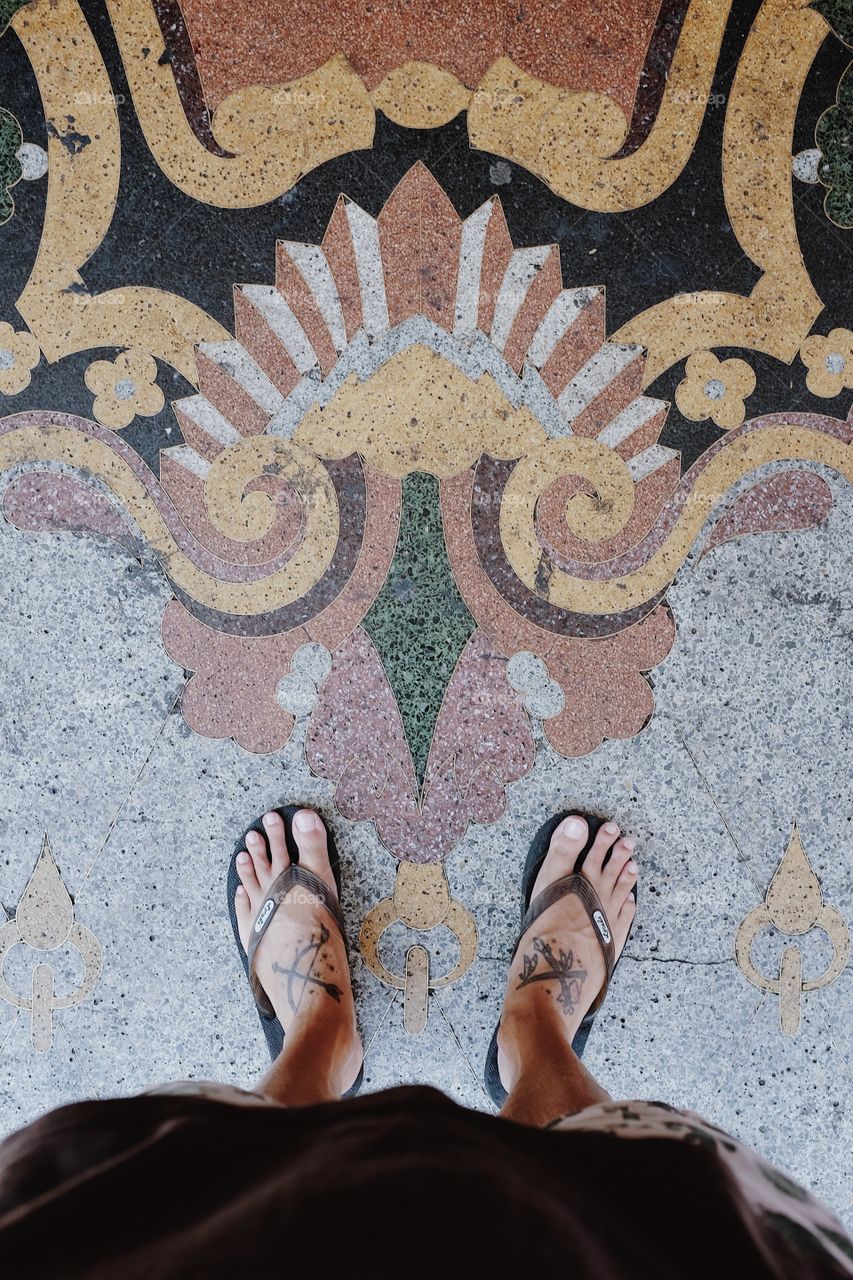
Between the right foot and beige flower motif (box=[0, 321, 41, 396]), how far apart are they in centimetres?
123

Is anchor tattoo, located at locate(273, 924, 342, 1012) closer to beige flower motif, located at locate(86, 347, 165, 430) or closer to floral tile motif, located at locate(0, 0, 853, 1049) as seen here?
floral tile motif, located at locate(0, 0, 853, 1049)

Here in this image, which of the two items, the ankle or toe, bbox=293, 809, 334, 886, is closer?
the ankle

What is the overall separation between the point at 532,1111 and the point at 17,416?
1413 mm

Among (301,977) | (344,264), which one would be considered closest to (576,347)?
(344,264)

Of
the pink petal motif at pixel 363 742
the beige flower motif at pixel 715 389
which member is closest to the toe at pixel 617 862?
the pink petal motif at pixel 363 742

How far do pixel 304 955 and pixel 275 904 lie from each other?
4.1 inches

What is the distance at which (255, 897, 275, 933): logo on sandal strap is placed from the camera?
1.43 metres

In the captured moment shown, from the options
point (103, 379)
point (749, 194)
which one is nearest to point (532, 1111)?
point (103, 379)

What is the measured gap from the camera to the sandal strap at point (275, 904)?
1.43 metres

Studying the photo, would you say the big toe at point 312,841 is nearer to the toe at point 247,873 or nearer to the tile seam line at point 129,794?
the toe at point 247,873

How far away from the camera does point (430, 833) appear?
146 centimetres

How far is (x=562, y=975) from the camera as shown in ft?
4.65

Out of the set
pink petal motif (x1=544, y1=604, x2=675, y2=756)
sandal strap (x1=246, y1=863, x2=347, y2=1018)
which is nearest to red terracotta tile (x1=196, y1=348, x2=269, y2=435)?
pink petal motif (x1=544, y1=604, x2=675, y2=756)

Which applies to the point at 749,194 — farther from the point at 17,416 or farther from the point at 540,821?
the point at 17,416
